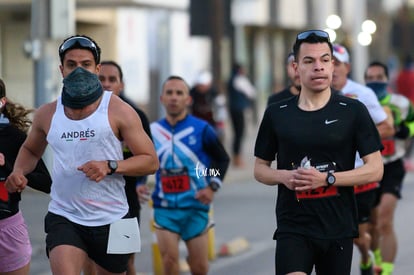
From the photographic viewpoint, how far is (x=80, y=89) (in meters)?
6.73

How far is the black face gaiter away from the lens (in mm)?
6711

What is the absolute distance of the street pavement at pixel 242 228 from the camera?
40.2ft

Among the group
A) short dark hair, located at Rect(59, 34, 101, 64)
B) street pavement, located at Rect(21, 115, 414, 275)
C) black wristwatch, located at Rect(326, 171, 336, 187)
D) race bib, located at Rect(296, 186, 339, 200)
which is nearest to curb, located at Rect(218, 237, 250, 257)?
street pavement, located at Rect(21, 115, 414, 275)

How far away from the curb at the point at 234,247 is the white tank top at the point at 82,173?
247 inches

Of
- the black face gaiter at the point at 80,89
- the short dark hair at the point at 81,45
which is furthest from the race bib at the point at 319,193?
the short dark hair at the point at 81,45

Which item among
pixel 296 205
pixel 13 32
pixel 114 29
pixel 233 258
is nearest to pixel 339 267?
pixel 296 205

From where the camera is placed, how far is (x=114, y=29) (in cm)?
2841

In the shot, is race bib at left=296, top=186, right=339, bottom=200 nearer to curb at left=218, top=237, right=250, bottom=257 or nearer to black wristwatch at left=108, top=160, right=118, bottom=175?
black wristwatch at left=108, top=160, right=118, bottom=175

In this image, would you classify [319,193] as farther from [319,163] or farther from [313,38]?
[313,38]

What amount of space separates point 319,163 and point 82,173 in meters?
1.34

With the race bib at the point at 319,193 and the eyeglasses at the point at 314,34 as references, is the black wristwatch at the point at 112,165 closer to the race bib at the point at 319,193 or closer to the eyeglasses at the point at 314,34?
the race bib at the point at 319,193

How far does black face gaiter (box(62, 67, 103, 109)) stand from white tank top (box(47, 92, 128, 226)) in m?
0.10

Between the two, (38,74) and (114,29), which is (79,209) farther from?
(114,29)

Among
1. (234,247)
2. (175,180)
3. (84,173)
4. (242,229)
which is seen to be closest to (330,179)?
(84,173)
